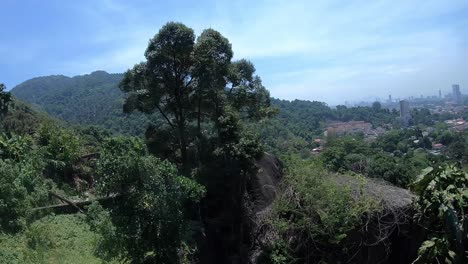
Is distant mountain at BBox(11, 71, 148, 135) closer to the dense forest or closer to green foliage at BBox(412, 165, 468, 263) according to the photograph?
the dense forest

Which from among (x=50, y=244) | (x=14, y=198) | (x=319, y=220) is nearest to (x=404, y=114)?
(x=319, y=220)

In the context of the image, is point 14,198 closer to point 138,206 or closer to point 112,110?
point 138,206

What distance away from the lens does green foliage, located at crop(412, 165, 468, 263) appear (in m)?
10.4

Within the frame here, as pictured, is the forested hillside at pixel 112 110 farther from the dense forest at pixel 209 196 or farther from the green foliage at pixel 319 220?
the green foliage at pixel 319 220

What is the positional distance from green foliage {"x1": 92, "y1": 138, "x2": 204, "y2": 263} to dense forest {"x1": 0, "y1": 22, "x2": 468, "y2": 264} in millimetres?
27

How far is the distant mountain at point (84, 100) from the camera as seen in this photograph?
65.1 m

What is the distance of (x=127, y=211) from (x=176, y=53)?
21.6 feet

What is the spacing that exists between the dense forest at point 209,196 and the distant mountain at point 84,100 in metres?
35.5

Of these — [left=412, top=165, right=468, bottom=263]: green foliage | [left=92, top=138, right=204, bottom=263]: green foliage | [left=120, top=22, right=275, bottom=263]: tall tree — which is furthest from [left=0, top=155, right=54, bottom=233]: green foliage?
[left=412, top=165, right=468, bottom=263]: green foliage

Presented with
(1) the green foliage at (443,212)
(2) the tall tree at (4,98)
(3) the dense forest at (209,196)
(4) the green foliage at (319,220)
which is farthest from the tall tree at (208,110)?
(2) the tall tree at (4,98)

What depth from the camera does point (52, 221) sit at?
552 inches

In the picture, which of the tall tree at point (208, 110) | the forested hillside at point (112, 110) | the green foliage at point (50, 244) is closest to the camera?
the green foliage at point (50, 244)

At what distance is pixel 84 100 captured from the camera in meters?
108

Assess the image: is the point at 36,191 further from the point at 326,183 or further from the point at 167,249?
the point at 326,183
